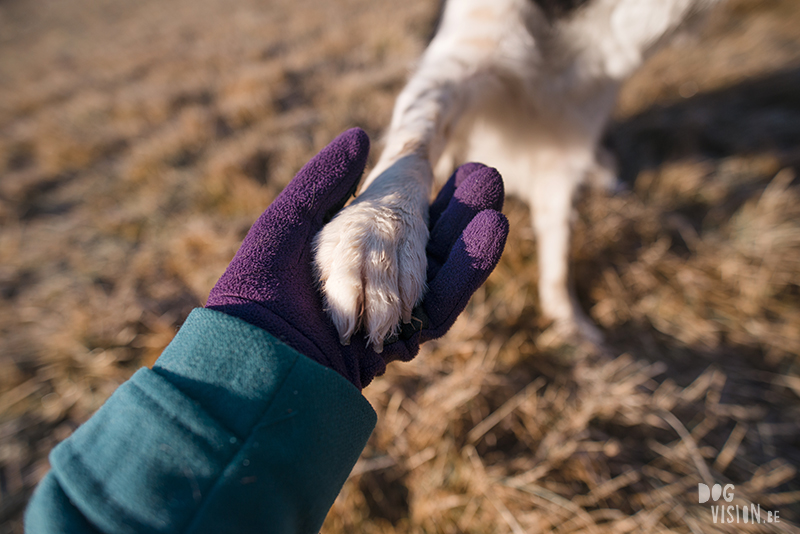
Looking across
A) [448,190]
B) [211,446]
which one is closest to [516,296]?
[448,190]

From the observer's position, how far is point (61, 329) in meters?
2.32

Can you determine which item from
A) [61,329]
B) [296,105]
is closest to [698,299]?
[61,329]

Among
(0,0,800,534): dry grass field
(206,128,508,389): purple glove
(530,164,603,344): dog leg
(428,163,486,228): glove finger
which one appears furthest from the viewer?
(530,164,603,344): dog leg

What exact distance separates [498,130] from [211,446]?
6.09ft

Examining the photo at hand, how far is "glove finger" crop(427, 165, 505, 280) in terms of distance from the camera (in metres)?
1.02

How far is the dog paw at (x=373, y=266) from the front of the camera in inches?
31.2

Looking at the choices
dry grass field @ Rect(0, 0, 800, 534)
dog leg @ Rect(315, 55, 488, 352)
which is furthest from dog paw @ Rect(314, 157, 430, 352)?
dry grass field @ Rect(0, 0, 800, 534)

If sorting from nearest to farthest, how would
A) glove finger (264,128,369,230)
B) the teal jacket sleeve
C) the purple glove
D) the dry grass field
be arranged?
the teal jacket sleeve < the purple glove < glove finger (264,128,369,230) < the dry grass field

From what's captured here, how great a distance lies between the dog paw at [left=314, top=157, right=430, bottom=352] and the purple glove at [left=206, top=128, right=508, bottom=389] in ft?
0.13

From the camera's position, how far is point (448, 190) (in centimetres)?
117

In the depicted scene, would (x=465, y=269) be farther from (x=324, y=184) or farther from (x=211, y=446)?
(x=211, y=446)

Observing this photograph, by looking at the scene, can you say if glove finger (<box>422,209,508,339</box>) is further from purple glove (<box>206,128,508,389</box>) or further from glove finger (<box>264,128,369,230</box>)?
glove finger (<box>264,128,369,230</box>)

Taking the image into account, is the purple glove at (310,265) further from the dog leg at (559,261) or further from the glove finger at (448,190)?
the dog leg at (559,261)

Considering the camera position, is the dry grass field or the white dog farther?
the dry grass field
